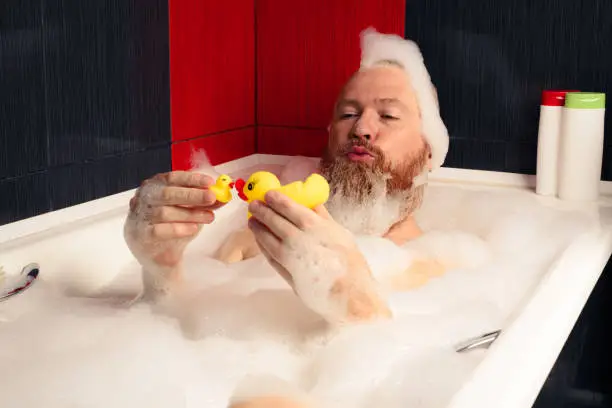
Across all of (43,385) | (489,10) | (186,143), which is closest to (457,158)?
(489,10)

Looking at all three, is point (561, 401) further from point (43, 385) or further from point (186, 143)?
point (186, 143)

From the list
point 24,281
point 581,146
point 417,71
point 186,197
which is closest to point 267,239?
point 186,197

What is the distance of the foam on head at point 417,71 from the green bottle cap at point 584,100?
1.10 feet

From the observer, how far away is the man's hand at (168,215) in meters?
1.44

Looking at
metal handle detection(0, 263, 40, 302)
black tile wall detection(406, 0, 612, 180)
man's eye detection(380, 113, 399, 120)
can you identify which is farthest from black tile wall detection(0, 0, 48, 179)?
black tile wall detection(406, 0, 612, 180)

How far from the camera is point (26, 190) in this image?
1.74m

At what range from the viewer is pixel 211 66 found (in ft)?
8.03

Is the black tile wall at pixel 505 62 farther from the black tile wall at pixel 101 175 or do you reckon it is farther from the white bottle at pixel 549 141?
the black tile wall at pixel 101 175

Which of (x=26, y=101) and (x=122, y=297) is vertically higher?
(x=26, y=101)

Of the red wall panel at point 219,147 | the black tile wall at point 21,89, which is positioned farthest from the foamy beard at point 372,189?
the black tile wall at point 21,89

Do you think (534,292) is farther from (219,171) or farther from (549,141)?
(219,171)

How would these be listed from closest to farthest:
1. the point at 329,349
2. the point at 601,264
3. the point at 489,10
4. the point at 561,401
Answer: the point at 329,349 < the point at 561,401 < the point at 601,264 < the point at 489,10

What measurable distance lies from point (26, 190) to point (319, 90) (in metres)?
1.15

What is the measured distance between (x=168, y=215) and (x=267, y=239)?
0.21 meters
